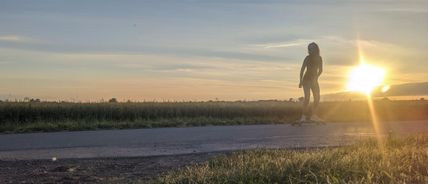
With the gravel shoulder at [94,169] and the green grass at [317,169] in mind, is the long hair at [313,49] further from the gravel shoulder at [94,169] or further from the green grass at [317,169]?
the green grass at [317,169]

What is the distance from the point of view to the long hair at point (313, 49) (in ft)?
56.7

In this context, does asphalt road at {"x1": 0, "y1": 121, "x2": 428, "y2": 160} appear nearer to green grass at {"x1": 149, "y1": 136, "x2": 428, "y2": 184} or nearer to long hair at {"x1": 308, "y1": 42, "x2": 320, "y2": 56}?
long hair at {"x1": 308, "y1": 42, "x2": 320, "y2": 56}

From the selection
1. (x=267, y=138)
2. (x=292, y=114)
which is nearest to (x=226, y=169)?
(x=267, y=138)

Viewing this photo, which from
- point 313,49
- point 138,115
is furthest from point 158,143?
point 138,115

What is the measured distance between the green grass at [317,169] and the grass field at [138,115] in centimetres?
1354

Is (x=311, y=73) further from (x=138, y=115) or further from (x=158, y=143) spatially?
(x=138, y=115)

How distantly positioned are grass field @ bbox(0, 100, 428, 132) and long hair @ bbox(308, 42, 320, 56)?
673 centimetres

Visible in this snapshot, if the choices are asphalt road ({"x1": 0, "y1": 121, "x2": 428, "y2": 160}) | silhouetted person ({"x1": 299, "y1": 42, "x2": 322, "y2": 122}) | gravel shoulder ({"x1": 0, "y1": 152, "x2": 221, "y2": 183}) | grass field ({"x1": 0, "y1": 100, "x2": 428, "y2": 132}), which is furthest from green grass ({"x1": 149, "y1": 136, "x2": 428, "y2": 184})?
grass field ({"x1": 0, "y1": 100, "x2": 428, "y2": 132})

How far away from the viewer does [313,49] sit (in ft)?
56.9

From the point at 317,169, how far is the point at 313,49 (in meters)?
10.1

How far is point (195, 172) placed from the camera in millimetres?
7703

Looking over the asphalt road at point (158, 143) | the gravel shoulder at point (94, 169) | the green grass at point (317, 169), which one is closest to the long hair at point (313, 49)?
the asphalt road at point (158, 143)

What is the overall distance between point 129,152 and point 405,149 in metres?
4.89

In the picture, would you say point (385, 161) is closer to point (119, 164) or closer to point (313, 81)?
point (119, 164)
